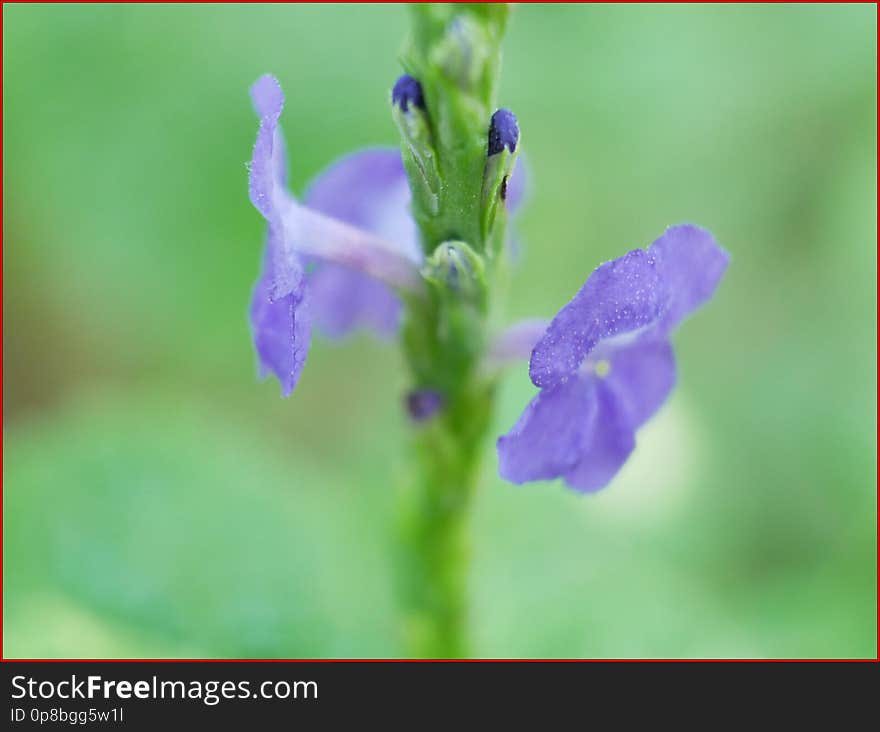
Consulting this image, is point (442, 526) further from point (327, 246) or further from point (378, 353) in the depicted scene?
point (378, 353)

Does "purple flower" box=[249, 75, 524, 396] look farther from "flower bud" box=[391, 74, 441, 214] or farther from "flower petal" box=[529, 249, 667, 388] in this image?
"flower petal" box=[529, 249, 667, 388]

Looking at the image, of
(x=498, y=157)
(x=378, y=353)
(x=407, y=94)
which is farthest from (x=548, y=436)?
(x=378, y=353)

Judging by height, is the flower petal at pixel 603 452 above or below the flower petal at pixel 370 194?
below

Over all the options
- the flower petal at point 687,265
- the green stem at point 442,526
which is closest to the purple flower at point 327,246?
the green stem at point 442,526

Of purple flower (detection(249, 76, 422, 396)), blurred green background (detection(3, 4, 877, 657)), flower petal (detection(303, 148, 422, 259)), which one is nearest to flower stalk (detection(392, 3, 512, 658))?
purple flower (detection(249, 76, 422, 396))

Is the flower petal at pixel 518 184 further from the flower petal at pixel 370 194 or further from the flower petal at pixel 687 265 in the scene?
the flower petal at pixel 687 265
